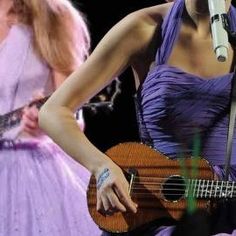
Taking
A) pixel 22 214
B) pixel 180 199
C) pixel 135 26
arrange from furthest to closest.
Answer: pixel 22 214 → pixel 135 26 → pixel 180 199

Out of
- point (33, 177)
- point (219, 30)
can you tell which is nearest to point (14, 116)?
point (33, 177)

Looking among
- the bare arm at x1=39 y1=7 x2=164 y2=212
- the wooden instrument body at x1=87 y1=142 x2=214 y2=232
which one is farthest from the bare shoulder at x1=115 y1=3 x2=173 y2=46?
the wooden instrument body at x1=87 y1=142 x2=214 y2=232

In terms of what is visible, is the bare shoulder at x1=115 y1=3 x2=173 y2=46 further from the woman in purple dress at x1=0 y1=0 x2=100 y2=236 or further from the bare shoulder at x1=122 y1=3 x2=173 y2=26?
the woman in purple dress at x1=0 y1=0 x2=100 y2=236

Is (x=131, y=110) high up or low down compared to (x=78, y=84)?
down

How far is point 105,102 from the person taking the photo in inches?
73.5

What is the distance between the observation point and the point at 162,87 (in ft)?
4.67

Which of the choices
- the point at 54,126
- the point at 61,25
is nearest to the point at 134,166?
the point at 54,126

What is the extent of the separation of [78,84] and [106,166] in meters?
0.23

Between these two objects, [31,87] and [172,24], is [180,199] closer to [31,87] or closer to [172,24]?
[172,24]

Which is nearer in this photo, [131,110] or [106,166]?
[106,166]

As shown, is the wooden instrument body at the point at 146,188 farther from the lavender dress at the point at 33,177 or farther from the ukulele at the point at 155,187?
the lavender dress at the point at 33,177

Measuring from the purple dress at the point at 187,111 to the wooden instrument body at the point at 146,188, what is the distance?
2.0 inches

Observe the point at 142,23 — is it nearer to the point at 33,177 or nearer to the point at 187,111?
the point at 187,111

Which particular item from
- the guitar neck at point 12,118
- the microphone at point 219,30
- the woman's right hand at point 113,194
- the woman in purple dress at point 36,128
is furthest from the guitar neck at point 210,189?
the guitar neck at point 12,118
